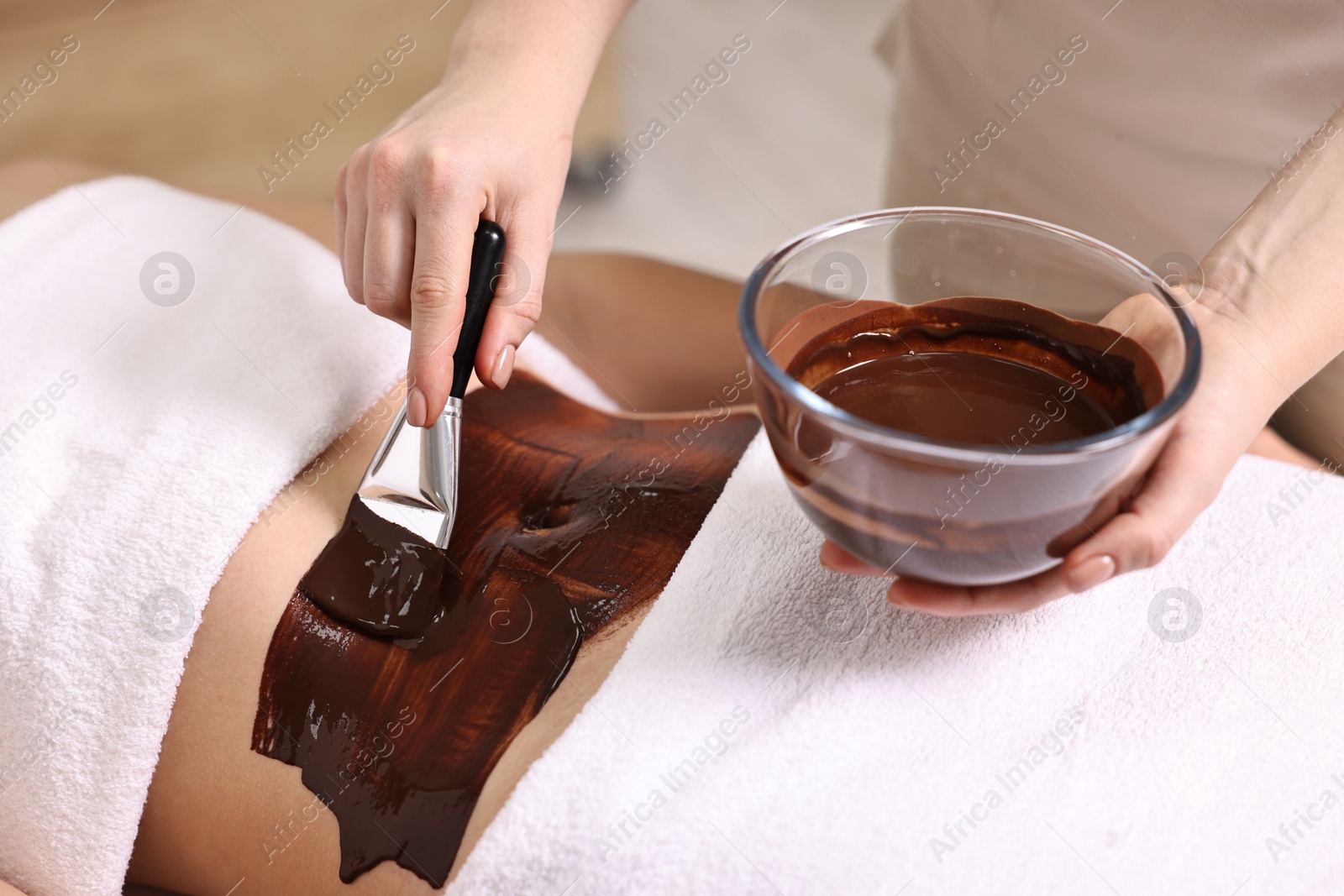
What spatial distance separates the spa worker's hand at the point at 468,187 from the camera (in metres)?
0.79

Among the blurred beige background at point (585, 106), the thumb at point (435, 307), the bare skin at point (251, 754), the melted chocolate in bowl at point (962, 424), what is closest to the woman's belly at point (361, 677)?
the bare skin at point (251, 754)

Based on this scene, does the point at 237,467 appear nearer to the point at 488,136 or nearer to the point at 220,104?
the point at 488,136

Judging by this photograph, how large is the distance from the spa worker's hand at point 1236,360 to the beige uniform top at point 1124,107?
0.65 ft

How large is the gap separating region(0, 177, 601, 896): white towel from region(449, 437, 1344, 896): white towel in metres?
0.31

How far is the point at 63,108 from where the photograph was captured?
188 centimetres

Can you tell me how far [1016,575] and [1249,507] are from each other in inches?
11.8

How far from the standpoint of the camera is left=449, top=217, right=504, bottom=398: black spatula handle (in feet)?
2.64

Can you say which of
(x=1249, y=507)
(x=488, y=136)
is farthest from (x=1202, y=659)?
(x=488, y=136)

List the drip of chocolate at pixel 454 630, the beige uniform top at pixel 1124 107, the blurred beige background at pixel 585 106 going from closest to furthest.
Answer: the drip of chocolate at pixel 454 630 → the beige uniform top at pixel 1124 107 → the blurred beige background at pixel 585 106

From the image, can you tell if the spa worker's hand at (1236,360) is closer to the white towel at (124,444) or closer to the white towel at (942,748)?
the white towel at (942,748)

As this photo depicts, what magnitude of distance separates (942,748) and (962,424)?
195 mm

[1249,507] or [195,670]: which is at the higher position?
[195,670]

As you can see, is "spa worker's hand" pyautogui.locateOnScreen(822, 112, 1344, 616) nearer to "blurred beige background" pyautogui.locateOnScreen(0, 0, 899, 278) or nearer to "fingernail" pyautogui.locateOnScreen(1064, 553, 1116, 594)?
"fingernail" pyautogui.locateOnScreen(1064, 553, 1116, 594)

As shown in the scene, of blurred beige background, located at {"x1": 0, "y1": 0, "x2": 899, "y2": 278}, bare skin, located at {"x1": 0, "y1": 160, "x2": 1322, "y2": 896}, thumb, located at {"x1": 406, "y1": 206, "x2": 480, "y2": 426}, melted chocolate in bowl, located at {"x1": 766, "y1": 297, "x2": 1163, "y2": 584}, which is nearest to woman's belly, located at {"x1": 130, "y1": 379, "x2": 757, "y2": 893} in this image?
→ bare skin, located at {"x1": 0, "y1": 160, "x2": 1322, "y2": 896}
